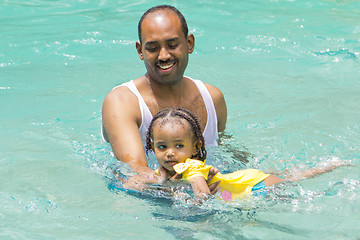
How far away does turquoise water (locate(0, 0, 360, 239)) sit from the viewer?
3.52 metres

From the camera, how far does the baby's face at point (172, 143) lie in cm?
345

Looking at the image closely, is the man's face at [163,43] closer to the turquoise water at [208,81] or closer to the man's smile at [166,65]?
the man's smile at [166,65]

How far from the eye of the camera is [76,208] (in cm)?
375

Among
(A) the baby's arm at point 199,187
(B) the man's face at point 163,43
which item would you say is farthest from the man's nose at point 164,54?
(A) the baby's arm at point 199,187

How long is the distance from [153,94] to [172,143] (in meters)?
0.87

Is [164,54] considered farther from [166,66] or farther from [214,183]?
[214,183]

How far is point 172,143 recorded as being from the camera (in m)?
3.46

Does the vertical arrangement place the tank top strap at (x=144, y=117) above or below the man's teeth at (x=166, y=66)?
below

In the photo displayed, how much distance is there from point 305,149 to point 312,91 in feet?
5.85

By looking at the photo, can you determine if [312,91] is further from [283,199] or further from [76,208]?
[76,208]

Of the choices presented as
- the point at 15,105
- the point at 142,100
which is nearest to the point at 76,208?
the point at 142,100

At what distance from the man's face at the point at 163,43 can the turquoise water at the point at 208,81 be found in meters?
0.85

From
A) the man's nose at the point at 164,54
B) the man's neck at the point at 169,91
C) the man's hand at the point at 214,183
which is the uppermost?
the man's nose at the point at 164,54

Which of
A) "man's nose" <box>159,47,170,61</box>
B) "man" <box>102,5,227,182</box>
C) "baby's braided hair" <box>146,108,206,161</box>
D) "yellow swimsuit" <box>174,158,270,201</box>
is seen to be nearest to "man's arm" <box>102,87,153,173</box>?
"man" <box>102,5,227,182</box>
